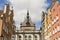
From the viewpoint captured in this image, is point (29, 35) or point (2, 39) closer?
point (2, 39)

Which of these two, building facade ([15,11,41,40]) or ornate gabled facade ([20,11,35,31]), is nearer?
building facade ([15,11,41,40])

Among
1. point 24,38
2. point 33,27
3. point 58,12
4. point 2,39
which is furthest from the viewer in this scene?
point 33,27

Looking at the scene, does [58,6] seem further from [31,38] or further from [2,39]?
[31,38]

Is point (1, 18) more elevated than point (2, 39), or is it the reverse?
point (1, 18)

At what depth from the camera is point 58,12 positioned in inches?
1842

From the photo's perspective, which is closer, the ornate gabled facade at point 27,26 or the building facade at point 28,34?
the building facade at point 28,34

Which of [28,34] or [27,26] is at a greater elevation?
[27,26]

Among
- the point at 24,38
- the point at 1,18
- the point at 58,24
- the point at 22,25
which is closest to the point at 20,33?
the point at 24,38

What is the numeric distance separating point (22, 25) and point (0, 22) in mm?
95479

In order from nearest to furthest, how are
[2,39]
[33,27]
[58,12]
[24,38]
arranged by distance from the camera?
[2,39]
[58,12]
[24,38]
[33,27]

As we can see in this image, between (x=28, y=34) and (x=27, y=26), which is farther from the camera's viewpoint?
(x=27, y=26)

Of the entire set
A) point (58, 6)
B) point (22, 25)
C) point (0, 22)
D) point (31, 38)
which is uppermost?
point (58, 6)

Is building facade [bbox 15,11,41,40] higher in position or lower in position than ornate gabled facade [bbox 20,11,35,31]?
lower

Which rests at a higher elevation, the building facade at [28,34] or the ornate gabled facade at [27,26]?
the ornate gabled facade at [27,26]
